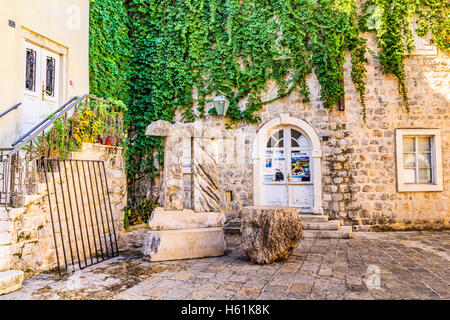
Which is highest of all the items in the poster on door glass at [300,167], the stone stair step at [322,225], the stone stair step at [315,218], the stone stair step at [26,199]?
the poster on door glass at [300,167]

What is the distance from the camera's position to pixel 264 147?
27.7 ft

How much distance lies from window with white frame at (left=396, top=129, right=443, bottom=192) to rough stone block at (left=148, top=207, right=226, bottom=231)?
4981 millimetres

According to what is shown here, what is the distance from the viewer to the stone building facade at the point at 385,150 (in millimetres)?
7801

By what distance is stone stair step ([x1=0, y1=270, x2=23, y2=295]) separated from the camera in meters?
3.49

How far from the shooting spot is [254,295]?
3398mm

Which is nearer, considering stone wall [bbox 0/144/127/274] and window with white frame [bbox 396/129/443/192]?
stone wall [bbox 0/144/127/274]

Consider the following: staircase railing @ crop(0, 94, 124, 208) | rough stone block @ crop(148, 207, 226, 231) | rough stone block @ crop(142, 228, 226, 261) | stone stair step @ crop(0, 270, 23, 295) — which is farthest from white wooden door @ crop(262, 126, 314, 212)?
stone stair step @ crop(0, 270, 23, 295)

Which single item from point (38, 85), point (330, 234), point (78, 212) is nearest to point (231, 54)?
point (38, 85)

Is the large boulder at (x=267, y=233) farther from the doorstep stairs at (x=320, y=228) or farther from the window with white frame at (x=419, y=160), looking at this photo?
the window with white frame at (x=419, y=160)

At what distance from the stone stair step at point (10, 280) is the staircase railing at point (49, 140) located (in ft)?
2.58

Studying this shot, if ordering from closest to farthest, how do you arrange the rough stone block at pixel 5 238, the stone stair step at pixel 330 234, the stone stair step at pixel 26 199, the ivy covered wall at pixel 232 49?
the rough stone block at pixel 5 238, the stone stair step at pixel 26 199, the stone stair step at pixel 330 234, the ivy covered wall at pixel 232 49

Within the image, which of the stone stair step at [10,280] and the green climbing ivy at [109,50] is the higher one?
the green climbing ivy at [109,50]

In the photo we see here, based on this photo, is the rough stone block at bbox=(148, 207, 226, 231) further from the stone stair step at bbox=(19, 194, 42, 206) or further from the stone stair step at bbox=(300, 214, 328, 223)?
the stone stair step at bbox=(300, 214, 328, 223)

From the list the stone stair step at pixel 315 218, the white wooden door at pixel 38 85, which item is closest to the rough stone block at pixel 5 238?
the white wooden door at pixel 38 85
